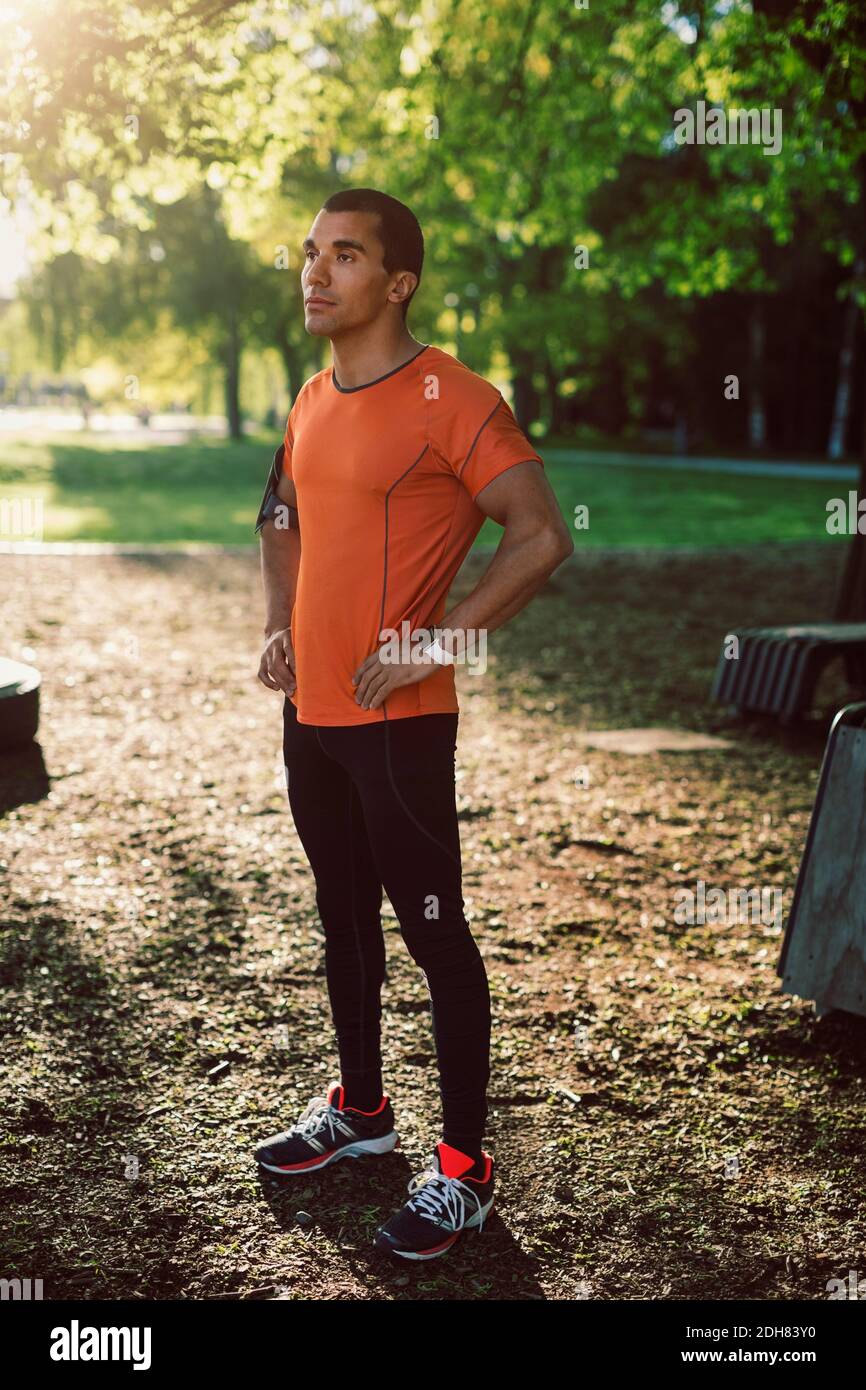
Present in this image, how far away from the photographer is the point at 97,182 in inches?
344

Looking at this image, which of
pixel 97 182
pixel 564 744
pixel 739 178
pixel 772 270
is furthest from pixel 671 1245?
pixel 772 270

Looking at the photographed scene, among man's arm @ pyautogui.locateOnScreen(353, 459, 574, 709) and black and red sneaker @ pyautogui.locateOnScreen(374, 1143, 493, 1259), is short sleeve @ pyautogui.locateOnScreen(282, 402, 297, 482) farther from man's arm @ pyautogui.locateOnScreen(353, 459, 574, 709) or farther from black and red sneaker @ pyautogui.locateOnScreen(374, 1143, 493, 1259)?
black and red sneaker @ pyautogui.locateOnScreen(374, 1143, 493, 1259)

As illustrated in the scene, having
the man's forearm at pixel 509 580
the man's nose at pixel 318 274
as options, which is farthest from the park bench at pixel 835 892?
the man's nose at pixel 318 274

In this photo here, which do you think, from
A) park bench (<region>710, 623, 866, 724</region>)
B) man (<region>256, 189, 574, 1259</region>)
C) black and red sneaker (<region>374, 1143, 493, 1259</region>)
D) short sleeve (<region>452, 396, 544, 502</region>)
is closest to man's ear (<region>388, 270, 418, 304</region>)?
man (<region>256, 189, 574, 1259</region>)

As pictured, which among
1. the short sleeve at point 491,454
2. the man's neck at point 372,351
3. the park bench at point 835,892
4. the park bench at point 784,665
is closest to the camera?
the short sleeve at point 491,454

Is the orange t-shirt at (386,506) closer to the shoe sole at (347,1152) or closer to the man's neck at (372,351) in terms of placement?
the man's neck at (372,351)

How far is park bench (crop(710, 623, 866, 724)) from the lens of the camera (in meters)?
8.41

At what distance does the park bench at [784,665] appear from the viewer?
27.6ft

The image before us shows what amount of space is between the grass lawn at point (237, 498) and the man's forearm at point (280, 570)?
16.1 m

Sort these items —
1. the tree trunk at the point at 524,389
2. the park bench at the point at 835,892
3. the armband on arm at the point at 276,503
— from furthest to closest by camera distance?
the tree trunk at the point at 524,389 → the park bench at the point at 835,892 → the armband on arm at the point at 276,503

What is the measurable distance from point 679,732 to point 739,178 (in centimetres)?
938

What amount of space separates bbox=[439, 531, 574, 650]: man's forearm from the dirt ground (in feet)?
4.89

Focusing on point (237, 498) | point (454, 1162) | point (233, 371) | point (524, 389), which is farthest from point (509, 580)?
point (233, 371)
